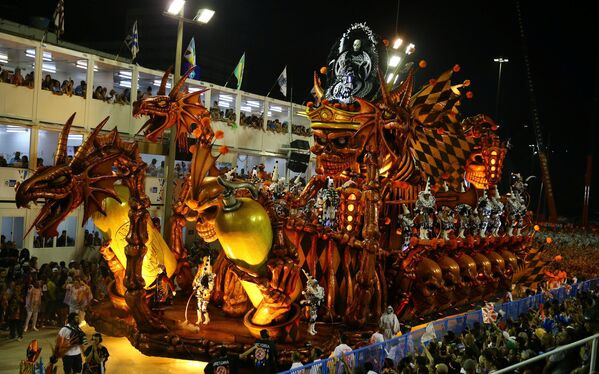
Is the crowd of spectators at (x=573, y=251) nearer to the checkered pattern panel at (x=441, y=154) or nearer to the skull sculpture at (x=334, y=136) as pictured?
the checkered pattern panel at (x=441, y=154)

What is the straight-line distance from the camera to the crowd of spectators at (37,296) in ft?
38.2

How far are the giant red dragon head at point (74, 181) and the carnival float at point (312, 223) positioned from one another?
0.02m

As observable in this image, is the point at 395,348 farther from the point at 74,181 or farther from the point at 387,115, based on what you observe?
the point at 74,181

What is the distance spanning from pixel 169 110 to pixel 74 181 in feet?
8.48

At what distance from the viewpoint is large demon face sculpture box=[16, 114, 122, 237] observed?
369 inches

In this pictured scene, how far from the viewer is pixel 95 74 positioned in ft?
68.0

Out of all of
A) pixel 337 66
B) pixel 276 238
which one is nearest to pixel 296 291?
pixel 276 238

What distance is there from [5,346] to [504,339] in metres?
8.99

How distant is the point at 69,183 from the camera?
9.75 metres

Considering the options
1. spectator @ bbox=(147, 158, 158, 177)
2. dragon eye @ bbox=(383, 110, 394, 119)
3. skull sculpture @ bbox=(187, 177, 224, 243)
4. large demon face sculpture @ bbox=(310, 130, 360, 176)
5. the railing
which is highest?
dragon eye @ bbox=(383, 110, 394, 119)

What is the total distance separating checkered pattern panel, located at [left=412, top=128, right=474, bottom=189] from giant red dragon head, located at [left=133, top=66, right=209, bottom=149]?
240 inches

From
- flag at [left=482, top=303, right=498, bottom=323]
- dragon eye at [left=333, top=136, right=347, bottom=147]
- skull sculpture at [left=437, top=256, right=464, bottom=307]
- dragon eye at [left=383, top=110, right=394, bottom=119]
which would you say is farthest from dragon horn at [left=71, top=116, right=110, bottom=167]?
skull sculpture at [left=437, top=256, right=464, bottom=307]

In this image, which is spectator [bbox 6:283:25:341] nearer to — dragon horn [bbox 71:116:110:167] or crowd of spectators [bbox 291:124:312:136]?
dragon horn [bbox 71:116:110:167]

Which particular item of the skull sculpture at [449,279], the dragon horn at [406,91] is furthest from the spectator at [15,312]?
the skull sculpture at [449,279]
